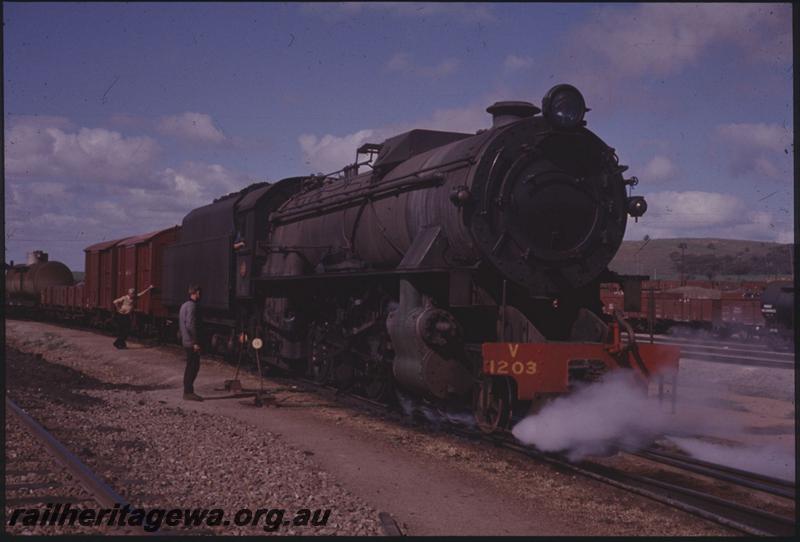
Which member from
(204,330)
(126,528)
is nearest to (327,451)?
(126,528)

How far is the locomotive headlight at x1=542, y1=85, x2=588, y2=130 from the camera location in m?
8.58

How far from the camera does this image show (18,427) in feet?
30.1

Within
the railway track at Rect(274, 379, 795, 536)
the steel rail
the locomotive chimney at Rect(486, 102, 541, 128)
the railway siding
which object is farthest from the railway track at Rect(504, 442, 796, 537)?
the locomotive chimney at Rect(486, 102, 541, 128)

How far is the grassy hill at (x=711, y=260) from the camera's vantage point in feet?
259

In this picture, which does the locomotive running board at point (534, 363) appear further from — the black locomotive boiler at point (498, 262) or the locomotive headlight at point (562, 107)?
the locomotive headlight at point (562, 107)

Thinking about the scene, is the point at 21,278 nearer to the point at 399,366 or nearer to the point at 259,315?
the point at 259,315

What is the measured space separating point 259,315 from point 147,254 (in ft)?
36.2

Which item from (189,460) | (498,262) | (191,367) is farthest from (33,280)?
(498,262)

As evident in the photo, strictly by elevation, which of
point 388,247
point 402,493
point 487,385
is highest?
point 388,247

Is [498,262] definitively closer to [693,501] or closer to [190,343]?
[693,501]
